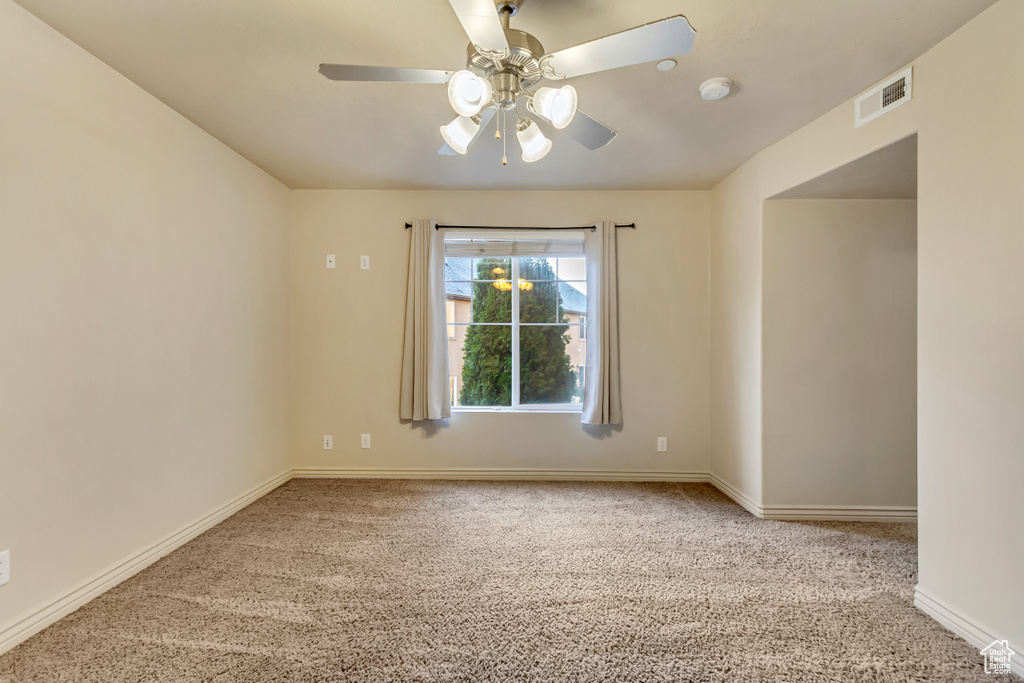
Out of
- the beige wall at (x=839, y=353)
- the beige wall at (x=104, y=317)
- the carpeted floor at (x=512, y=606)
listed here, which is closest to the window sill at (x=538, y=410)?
the carpeted floor at (x=512, y=606)

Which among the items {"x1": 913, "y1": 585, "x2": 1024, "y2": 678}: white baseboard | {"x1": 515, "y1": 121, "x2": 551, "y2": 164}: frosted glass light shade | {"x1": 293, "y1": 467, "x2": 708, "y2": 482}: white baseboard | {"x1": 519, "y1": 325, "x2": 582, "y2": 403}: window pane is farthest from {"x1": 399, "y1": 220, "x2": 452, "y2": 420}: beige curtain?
{"x1": 913, "y1": 585, "x2": 1024, "y2": 678}: white baseboard

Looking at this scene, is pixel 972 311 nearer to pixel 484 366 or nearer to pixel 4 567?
pixel 484 366

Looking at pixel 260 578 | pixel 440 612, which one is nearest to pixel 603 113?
pixel 440 612

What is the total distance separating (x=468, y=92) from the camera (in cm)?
159

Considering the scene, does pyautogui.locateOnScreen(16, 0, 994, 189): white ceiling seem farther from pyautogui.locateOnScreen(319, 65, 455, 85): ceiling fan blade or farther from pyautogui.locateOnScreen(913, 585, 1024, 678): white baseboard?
pyautogui.locateOnScreen(913, 585, 1024, 678): white baseboard

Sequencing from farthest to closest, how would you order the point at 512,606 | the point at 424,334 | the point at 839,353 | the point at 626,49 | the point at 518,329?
the point at 518,329 → the point at 424,334 → the point at 839,353 → the point at 512,606 → the point at 626,49

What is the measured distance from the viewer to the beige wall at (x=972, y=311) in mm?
1737

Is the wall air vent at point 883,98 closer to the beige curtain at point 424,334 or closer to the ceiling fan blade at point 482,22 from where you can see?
the ceiling fan blade at point 482,22

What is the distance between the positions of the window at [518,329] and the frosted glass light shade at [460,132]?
2.27 meters

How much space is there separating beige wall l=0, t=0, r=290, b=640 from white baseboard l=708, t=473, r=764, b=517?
3.46 metres

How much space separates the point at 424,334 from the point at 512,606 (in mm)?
2316

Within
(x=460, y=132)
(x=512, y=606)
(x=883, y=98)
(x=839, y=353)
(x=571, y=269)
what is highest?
(x=883, y=98)

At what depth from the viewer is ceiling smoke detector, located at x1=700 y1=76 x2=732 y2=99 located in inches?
90.0

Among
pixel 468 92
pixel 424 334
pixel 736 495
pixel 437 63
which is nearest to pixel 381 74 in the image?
pixel 468 92
